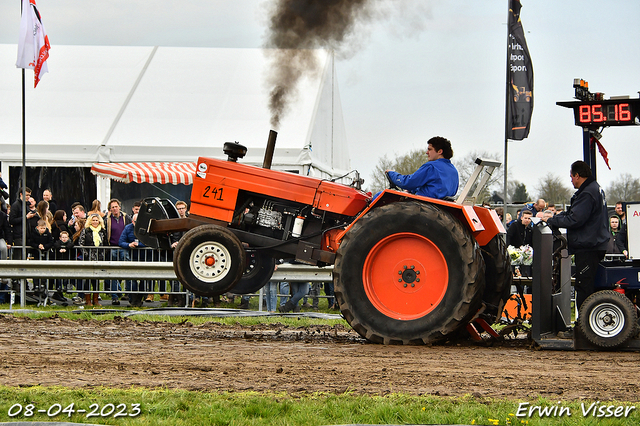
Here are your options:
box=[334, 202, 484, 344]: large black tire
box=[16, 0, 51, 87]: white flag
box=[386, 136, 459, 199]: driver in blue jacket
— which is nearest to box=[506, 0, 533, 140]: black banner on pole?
box=[386, 136, 459, 199]: driver in blue jacket

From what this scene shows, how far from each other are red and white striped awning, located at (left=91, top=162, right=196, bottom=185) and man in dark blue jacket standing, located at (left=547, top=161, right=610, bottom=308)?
33.1 feet

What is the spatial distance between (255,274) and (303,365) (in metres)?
2.28

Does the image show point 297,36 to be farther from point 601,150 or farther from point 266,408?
point 266,408

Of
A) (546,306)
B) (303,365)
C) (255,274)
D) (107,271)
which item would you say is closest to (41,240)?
(107,271)

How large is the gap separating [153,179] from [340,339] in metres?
9.05

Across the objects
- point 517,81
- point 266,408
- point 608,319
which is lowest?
point 266,408

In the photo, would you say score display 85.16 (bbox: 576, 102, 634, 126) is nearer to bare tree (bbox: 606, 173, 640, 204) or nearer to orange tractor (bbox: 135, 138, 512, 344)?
orange tractor (bbox: 135, 138, 512, 344)

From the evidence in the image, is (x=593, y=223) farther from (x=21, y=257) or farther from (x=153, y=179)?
(x=153, y=179)

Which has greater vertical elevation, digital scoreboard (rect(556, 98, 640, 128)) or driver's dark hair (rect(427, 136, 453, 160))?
digital scoreboard (rect(556, 98, 640, 128))

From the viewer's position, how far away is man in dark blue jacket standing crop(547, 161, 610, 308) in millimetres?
7461

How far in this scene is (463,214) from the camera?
7.21m

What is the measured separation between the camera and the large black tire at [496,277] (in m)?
7.75

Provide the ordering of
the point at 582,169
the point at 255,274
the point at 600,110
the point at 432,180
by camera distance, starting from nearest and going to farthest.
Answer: the point at 432,180, the point at 582,169, the point at 255,274, the point at 600,110

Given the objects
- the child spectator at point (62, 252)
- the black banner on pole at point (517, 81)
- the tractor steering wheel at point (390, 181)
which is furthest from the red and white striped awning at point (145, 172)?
the tractor steering wheel at point (390, 181)
